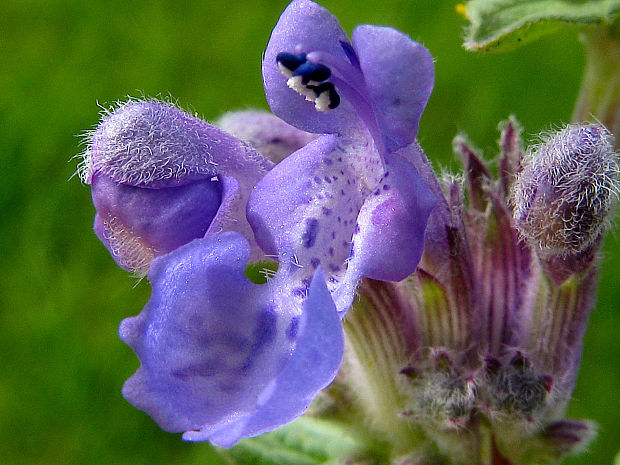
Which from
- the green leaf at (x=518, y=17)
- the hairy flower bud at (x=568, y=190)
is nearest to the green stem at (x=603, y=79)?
the green leaf at (x=518, y=17)

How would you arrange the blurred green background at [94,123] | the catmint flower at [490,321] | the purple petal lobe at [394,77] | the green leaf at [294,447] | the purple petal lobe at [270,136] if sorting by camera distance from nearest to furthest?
the purple petal lobe at [394,77] < the catmint flower at [490,321] < the purple petal lobe at [270,136] < the green leaf at [294,447] < the blurred green background at [94,123]

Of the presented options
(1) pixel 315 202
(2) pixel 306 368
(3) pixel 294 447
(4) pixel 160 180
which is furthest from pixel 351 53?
(3) pixel 294 447

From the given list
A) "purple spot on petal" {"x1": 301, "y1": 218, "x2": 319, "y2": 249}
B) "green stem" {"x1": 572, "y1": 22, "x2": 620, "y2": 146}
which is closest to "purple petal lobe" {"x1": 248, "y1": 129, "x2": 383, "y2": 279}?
"purple spot on petal" {"x1": 301, "y1": 218, "x2": 319, "y2": 249}

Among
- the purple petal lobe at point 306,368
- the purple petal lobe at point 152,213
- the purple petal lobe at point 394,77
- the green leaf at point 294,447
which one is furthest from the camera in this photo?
the green leaf at point 294,447

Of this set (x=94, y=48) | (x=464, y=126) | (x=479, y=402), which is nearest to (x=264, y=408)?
(x=479, y=402)

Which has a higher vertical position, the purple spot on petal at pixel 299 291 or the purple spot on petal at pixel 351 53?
the purple spot on petal at pixel 351 53

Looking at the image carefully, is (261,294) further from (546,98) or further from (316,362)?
(546,98)

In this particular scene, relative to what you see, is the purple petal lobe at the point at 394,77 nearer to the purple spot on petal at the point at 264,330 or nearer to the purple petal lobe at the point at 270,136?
the purple spot on petal at the point at 264,330
